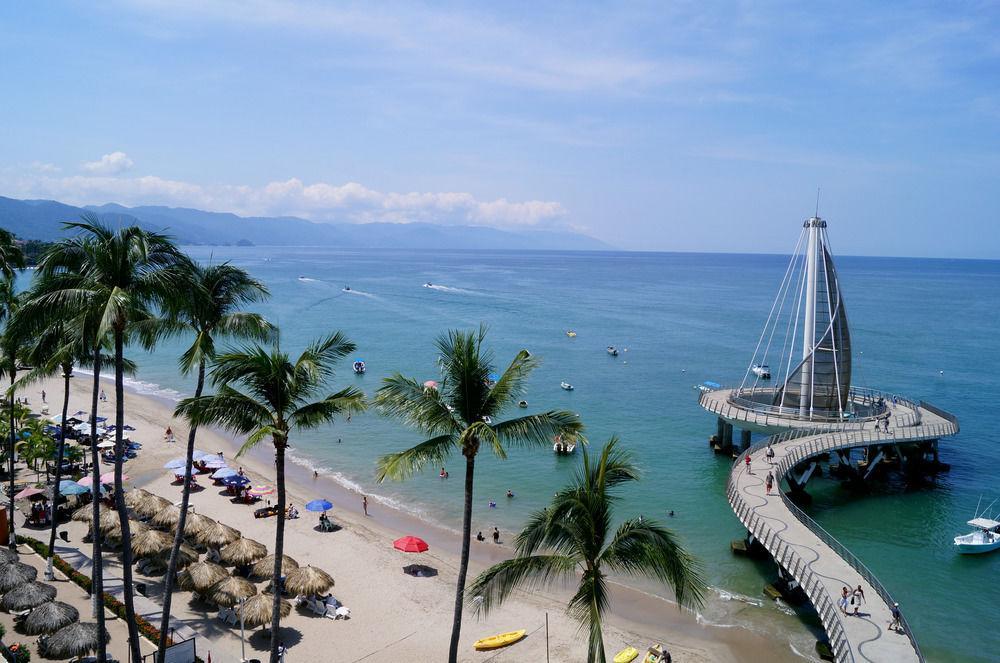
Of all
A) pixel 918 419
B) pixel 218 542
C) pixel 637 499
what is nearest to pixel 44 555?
pixel 218 542

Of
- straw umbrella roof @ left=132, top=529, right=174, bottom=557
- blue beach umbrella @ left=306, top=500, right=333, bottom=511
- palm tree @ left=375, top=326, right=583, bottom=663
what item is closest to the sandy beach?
blue beach umbrella @ left=306, top=500, right=333, bottom=511

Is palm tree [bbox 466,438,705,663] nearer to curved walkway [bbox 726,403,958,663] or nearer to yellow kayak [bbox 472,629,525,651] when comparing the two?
curved walkway [bbox 726,403,958,663]

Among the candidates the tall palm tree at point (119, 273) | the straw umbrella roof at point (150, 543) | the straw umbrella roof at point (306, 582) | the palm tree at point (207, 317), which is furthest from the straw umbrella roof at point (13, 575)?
the tall palm tree at point (119, 273)

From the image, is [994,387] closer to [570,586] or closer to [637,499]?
[637,499]

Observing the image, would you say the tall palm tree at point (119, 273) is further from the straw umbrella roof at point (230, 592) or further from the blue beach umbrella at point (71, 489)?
the blue beach umbrella at point (71, 489)

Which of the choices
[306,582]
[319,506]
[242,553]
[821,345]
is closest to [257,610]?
[306,582]
